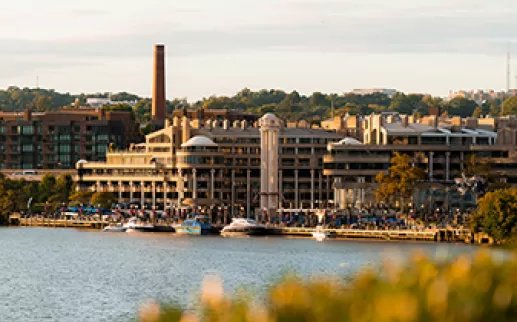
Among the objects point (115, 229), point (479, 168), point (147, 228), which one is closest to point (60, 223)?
point (115, 229)

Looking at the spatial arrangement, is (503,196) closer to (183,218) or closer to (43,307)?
(183,218)

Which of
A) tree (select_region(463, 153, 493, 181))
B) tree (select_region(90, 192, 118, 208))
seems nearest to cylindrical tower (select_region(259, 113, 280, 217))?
tree (select_region(463, 153, 493, 181))

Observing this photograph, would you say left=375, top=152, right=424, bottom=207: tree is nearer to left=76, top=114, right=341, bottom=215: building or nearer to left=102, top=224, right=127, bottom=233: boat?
left=76, top=114, right=341, bottom=215: building

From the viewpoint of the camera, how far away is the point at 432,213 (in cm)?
16188

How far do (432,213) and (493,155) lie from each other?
1432 centimetres

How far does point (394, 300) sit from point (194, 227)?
462 feet

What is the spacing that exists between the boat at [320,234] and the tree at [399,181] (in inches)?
483

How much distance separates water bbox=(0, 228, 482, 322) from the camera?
78000mm

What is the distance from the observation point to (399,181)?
16300 cm

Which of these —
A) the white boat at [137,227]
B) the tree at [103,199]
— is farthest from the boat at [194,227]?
the tree at [103,199]

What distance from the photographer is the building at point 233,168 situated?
576 feet

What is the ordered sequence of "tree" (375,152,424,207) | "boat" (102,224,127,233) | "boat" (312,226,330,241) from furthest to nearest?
"boat" (102,224,127,233) → "tree" (375,152,424,207) → "boat" (312,226,330,241)

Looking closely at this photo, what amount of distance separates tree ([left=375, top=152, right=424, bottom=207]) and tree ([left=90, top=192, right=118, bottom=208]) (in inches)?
1446

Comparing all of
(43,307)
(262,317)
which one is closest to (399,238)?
(43,307)
